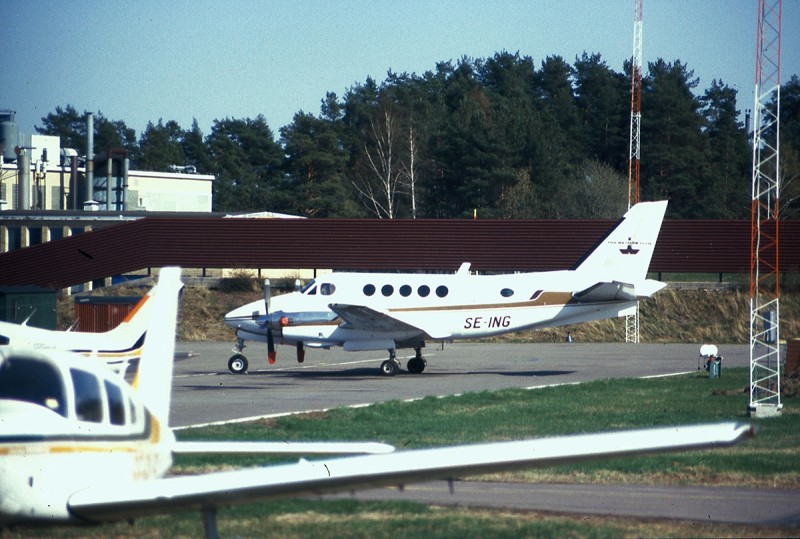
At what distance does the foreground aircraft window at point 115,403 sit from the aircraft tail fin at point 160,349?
4.06ft

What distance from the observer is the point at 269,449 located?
7.93 m

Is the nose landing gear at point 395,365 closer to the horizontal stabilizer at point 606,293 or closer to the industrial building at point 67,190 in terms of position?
the horizontal stabilizer at point 606,293

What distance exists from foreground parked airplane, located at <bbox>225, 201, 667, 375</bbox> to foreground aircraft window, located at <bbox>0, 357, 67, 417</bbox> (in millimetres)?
19938

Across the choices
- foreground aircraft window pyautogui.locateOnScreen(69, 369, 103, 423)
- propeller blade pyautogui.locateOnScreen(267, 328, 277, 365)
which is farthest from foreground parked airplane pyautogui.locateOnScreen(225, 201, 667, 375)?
foreground aircraft window pyautogui.locateOnScreen(69, 369, 103, 423)

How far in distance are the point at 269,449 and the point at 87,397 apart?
1617 millimetres

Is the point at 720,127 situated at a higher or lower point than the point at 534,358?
higher

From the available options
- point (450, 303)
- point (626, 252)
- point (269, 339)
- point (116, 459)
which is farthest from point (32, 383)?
point (626, 252)

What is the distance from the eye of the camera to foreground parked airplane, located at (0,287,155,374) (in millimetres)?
16047

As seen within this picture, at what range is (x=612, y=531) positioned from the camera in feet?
29.1

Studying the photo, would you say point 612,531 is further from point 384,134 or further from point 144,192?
point 384,134

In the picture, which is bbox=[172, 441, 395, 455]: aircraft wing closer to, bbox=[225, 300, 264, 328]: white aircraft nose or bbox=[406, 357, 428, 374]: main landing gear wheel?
bbox=[225, 300, 264, 328]: white aircraft nose

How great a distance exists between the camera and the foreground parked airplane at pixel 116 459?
242 inches

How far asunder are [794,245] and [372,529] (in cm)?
3852

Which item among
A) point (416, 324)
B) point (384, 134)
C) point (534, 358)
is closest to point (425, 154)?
point (384, 134)
